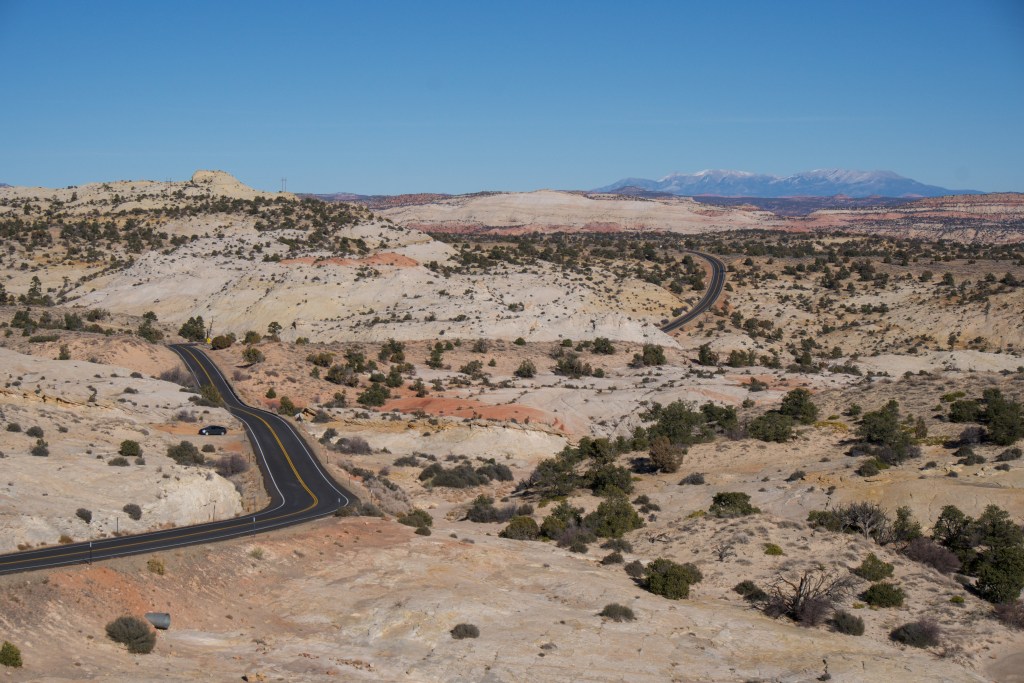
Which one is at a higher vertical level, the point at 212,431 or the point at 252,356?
the point at 252,356

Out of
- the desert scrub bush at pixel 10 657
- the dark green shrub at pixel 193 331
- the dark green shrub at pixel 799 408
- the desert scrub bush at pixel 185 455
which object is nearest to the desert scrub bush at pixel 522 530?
the desert scrub bush at pixel 185 455

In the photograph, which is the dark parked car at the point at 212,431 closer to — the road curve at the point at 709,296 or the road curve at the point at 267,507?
the road curve at the point at 267,507

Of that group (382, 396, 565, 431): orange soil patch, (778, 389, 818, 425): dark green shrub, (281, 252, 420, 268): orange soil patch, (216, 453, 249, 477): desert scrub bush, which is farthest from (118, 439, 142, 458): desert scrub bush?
(281, 252, 420, 268): orange soil patch

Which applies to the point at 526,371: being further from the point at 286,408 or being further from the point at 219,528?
the point at 219,528

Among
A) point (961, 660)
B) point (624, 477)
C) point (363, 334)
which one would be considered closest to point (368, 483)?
point (624, 477)

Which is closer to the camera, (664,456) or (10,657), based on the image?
(10,657)

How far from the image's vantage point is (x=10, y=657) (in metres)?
19.6

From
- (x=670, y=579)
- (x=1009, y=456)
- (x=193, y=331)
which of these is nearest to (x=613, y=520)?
(x=670, y=579)

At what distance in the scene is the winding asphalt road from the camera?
26.9m

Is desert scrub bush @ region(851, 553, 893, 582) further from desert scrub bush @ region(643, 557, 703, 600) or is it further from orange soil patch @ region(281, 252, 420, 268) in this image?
orange soil patch @ region(281, 252, 420, 268)

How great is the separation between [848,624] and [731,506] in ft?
33.0

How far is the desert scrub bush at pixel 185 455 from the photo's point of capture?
42.8 m

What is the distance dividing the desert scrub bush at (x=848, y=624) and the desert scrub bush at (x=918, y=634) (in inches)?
36.1

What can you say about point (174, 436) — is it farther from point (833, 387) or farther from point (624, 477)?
point (833, 387)
